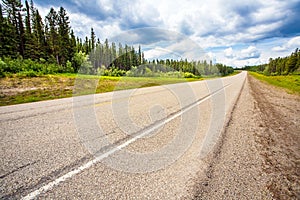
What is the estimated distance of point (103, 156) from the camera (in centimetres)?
287

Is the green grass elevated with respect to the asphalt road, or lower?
elevated

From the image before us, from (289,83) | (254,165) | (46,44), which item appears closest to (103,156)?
(254,165)

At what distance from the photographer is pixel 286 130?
14.6 feet

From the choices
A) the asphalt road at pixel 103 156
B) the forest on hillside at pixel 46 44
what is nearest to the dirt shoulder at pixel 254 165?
the asphalt road at pixel 103 156

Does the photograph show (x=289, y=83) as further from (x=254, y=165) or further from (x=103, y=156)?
(x=103, y=156)

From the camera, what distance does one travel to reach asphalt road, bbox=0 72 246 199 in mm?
2099

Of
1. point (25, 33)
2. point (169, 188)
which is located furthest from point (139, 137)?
point (25, 33)

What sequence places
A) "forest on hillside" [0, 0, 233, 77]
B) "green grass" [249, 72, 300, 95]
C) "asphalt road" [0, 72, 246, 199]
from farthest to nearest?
1. "forest on hillside" [0, 0, 233, 77]
2. "green grass" [249, 72, 300, 95]
3. "asphalt road" [0, 72, 246, 199]

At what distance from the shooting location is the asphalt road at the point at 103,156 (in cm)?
210

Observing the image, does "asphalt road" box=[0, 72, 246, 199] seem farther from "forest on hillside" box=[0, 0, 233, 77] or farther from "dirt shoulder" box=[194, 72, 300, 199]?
"forest on hillside" box=[0, 0, 233, 77]

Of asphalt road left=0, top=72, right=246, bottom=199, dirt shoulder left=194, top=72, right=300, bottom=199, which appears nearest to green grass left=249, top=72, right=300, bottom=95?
dirt shoulder left=194, top=72, right=300, bottom=199

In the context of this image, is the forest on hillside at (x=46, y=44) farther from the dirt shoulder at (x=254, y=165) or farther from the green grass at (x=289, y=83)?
the dirt shoulder at (x=254, y=165)

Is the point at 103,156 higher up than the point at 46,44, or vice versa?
the point at 46,44

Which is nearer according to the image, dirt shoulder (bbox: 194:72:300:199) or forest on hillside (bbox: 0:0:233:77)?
dirt shoulder (bbox: 194:72:300:199)
